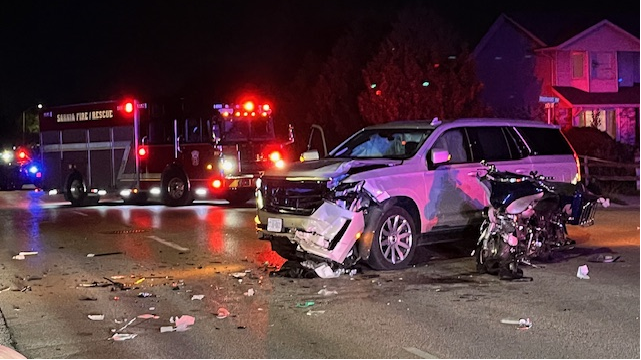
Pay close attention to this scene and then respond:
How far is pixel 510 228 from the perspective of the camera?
30.3 ft

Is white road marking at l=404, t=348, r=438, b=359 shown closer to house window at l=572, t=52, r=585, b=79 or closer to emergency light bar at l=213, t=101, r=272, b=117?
emergency light bar at l=213, t=101, r=272, b=117

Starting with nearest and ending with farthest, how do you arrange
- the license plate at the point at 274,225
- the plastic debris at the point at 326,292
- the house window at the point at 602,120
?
the plastic debris at the point at 326,292, the license plate at the point at 274,225, the house window at the point at 602,120

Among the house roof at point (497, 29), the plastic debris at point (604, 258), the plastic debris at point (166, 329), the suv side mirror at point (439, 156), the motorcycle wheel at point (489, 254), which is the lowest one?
the plastic debris at point (166, 329)

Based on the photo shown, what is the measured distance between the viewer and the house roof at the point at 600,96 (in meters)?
14.7

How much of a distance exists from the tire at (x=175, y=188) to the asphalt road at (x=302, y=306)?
7.88m

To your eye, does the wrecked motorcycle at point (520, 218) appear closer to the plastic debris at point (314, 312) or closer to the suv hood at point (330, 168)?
the suv hood at point (330, 168)

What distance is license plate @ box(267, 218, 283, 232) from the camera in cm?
984

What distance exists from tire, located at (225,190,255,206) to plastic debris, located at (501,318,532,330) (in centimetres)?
1439

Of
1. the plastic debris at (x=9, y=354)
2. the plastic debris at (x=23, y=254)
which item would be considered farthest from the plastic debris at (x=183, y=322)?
the plastic debris at (x=23, y=254)

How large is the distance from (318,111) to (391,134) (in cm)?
2019

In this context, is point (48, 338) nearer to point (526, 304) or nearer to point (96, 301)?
point (96, 301)

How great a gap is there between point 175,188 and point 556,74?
15.1 metres

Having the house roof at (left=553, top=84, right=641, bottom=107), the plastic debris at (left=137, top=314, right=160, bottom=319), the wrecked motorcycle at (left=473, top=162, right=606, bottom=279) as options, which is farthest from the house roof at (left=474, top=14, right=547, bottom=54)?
the plastic debris at (left=137, top=314, right=160, bottom=319)

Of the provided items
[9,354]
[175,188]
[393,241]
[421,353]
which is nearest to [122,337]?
[9,354]
